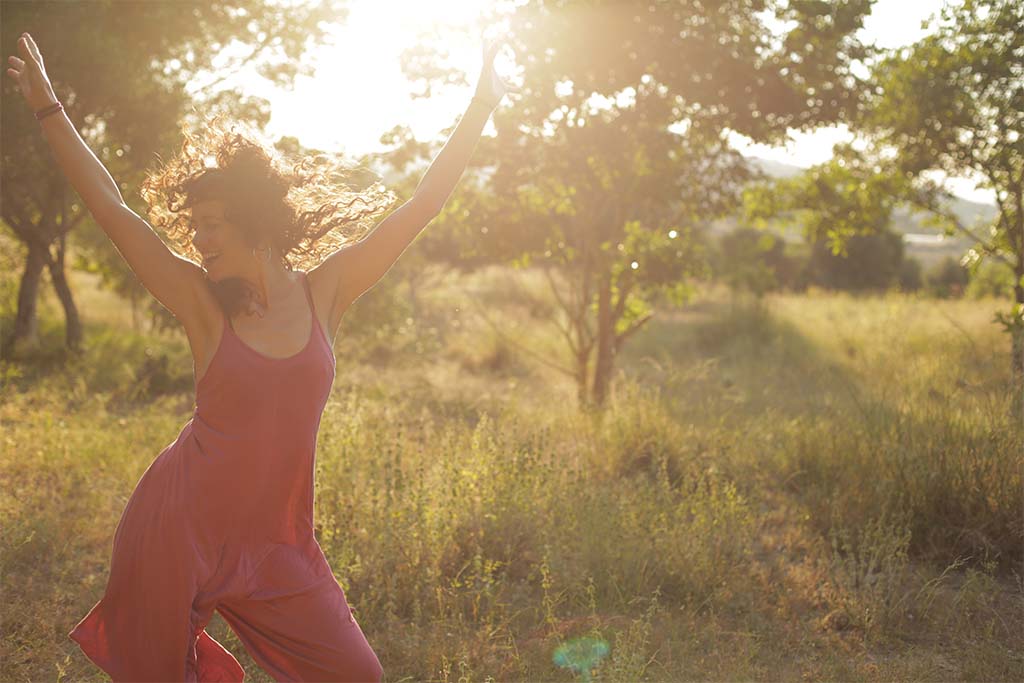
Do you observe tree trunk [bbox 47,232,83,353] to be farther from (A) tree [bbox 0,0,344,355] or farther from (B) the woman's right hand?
(B) the woman's right hand

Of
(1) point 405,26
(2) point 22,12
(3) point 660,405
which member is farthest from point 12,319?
(3) point 660,405

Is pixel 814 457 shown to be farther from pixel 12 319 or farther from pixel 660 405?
pixel 12 319

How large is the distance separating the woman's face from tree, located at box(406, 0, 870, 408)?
587 cm

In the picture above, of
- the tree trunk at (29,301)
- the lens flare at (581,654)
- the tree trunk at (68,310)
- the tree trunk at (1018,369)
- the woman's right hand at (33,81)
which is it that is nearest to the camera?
the woman's right hand at (33,81)

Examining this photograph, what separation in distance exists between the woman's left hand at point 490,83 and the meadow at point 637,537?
2094 millimetres

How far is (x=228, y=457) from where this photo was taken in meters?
2.23

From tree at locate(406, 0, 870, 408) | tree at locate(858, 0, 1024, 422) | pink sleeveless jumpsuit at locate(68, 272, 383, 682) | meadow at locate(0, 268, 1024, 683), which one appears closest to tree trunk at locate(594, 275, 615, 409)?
tree at locate(406, 0, 870, 408)

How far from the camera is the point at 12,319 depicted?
13.0 metres

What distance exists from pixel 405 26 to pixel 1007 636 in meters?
6.98

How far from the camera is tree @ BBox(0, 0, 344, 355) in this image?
9547mm

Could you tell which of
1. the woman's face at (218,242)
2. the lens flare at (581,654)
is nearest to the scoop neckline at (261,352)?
the woman's face at (218,242)

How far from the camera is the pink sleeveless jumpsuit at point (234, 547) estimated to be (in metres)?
2.19

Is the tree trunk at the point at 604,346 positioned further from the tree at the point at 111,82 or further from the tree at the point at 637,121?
the tree at the point at 111,82

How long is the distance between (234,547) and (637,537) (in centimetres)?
297
